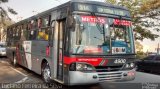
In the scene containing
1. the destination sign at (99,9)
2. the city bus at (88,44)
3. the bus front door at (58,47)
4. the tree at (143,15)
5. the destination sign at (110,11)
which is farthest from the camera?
the tree at (143,15)

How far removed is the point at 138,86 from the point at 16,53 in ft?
29.0

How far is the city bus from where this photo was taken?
30.1ft

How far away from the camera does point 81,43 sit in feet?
30.3

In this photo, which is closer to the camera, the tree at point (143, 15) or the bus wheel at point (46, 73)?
the bus wheel at point (46, 73)

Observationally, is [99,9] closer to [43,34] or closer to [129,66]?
[129,66]

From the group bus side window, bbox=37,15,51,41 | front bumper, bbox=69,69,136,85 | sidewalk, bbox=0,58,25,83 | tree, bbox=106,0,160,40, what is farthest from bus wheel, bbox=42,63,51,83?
tree, bbox=106,0,160,40

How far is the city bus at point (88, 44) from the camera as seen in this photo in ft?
30.1

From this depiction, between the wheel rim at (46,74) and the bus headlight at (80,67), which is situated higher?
the bus headlight at (80,67)

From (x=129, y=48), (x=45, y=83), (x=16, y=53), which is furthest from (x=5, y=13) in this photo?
(x=129, y=48)

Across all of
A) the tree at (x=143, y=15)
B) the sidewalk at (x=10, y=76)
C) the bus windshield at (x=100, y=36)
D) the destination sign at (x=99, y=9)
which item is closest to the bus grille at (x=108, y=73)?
the bus windshield at (x=100, y=36)

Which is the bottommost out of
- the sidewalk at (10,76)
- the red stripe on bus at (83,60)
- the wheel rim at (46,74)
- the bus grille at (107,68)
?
the sidewalk at (10,76)

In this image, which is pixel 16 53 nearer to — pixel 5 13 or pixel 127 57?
pixel 127 57

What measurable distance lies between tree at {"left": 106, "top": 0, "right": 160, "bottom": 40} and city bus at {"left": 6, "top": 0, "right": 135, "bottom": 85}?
1832 cm

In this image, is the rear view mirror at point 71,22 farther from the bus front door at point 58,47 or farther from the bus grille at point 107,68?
the bus grille at point 107,68
